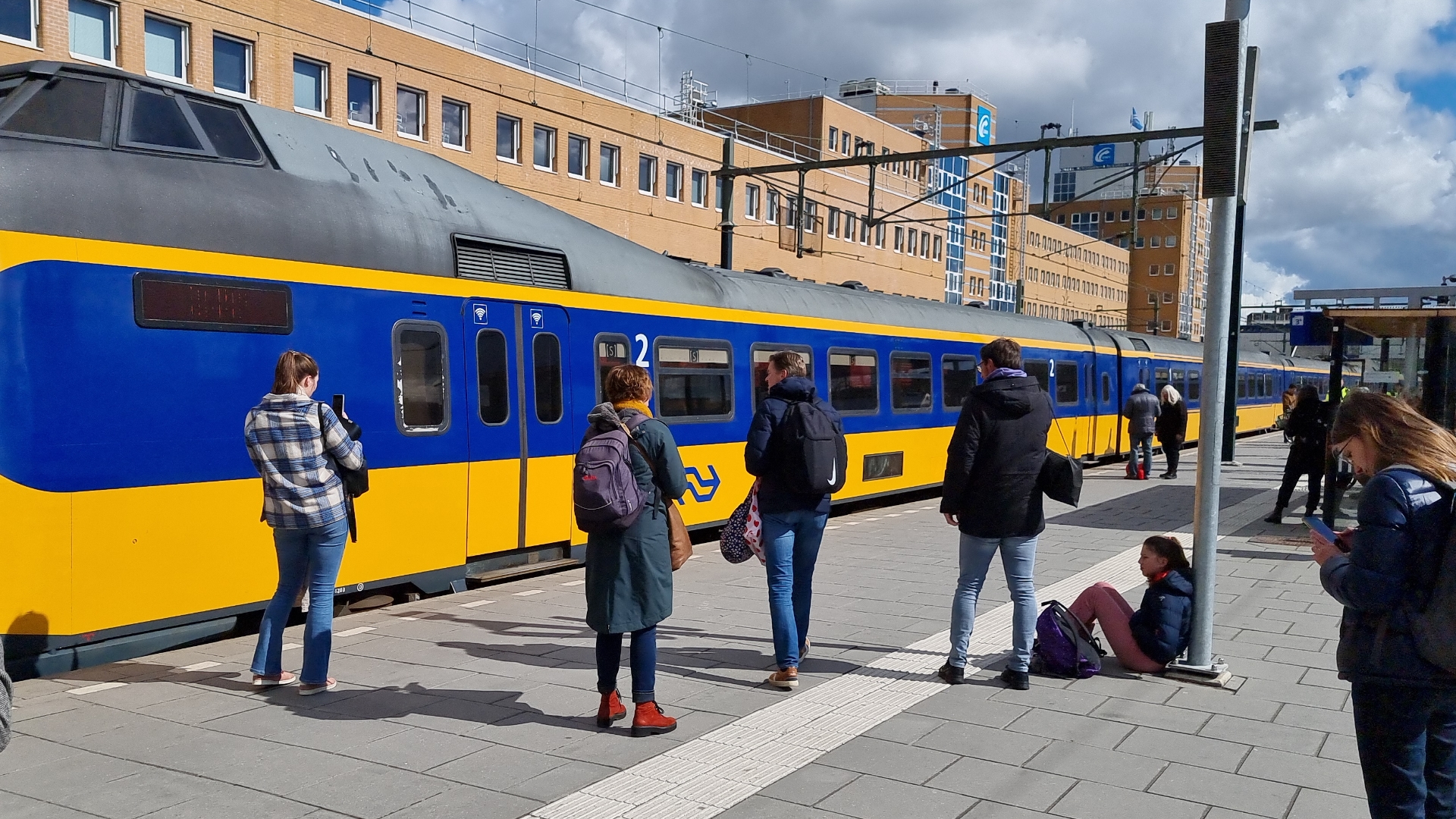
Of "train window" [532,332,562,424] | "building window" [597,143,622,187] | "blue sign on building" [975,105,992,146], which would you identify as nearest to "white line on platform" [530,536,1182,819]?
"train window" [532,332,562,424]

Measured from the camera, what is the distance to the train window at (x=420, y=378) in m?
8.12

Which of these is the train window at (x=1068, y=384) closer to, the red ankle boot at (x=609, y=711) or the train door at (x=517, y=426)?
the train door at (x=517, y=426)

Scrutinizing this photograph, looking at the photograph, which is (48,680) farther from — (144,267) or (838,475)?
(838,475)

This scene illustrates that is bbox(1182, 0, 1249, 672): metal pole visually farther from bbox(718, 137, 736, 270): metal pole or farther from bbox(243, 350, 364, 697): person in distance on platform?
bbox(718, 137, 736, 270): metal pole

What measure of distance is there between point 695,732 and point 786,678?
Result: 2.92 feet

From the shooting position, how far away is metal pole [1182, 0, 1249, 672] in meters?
6.26

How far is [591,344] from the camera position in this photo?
10141 mm

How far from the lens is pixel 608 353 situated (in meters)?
10.4

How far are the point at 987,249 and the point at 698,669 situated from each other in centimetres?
8330

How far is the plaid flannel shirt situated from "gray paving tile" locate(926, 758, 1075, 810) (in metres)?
3.17

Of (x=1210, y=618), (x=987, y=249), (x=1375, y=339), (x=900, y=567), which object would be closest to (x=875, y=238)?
(x=987, y=249)

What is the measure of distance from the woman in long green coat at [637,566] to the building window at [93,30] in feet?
77.6

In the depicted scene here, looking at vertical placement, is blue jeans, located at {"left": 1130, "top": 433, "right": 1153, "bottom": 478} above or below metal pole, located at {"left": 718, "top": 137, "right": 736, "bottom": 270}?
below

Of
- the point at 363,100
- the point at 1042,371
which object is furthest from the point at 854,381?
the point at 363,100
